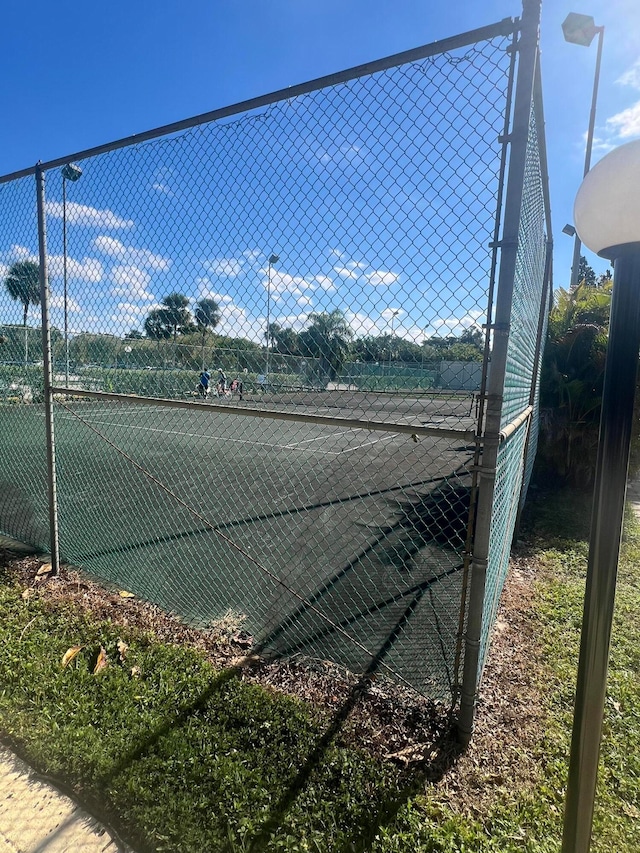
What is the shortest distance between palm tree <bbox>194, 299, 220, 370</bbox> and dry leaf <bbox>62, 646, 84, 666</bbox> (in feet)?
6.53

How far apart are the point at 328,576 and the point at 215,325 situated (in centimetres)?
240

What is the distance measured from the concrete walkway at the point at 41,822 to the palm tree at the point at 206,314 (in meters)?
2.30

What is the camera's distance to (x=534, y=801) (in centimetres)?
192

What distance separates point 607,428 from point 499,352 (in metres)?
0.84

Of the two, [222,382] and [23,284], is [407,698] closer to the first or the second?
[222,382]

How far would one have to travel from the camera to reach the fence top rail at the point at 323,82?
1857 mm

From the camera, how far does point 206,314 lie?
112 inches

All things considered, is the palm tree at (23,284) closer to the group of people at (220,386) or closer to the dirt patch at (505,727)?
the group of people at (220,386)

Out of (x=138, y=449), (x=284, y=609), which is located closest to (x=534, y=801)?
(x=284, y=609)

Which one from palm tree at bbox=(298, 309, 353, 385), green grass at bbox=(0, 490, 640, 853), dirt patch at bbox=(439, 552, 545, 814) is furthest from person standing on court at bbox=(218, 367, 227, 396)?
dirt patch at bbox=(439, 552, 545, 814)

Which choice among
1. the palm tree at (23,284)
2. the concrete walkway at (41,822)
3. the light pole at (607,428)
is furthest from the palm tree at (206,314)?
the concrete walkway at (41,822)

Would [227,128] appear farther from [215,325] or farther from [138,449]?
[138,449]

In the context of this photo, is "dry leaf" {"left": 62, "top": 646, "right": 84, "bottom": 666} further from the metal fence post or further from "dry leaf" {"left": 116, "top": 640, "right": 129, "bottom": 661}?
the metal fence post

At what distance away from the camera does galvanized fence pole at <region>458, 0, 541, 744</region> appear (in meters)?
1.83
